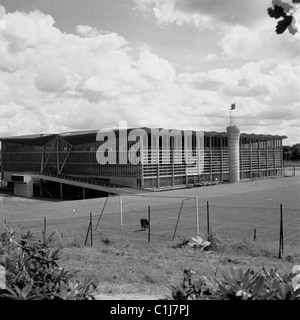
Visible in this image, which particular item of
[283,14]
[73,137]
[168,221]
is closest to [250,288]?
[283,14]

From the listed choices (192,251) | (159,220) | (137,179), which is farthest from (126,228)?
(137,179)

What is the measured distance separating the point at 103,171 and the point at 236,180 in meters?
31.3

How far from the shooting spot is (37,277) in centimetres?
452

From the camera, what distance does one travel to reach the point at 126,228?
93.1ft

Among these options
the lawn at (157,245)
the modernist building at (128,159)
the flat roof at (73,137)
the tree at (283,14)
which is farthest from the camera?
the flat roof at (73,137)

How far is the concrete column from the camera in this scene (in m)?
89.7

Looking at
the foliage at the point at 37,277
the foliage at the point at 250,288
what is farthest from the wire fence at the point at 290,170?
the foliage at the point at 250,288

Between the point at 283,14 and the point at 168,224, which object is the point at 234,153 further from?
the point at 283,14

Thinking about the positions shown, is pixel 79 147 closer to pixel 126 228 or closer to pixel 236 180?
pixel 236 180

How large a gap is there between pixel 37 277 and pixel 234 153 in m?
88.5

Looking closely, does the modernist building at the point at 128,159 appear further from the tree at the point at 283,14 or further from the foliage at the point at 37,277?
the tree at the point at 283,14

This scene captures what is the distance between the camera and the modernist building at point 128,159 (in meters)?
72.0

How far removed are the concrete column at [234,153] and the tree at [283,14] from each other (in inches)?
3495
